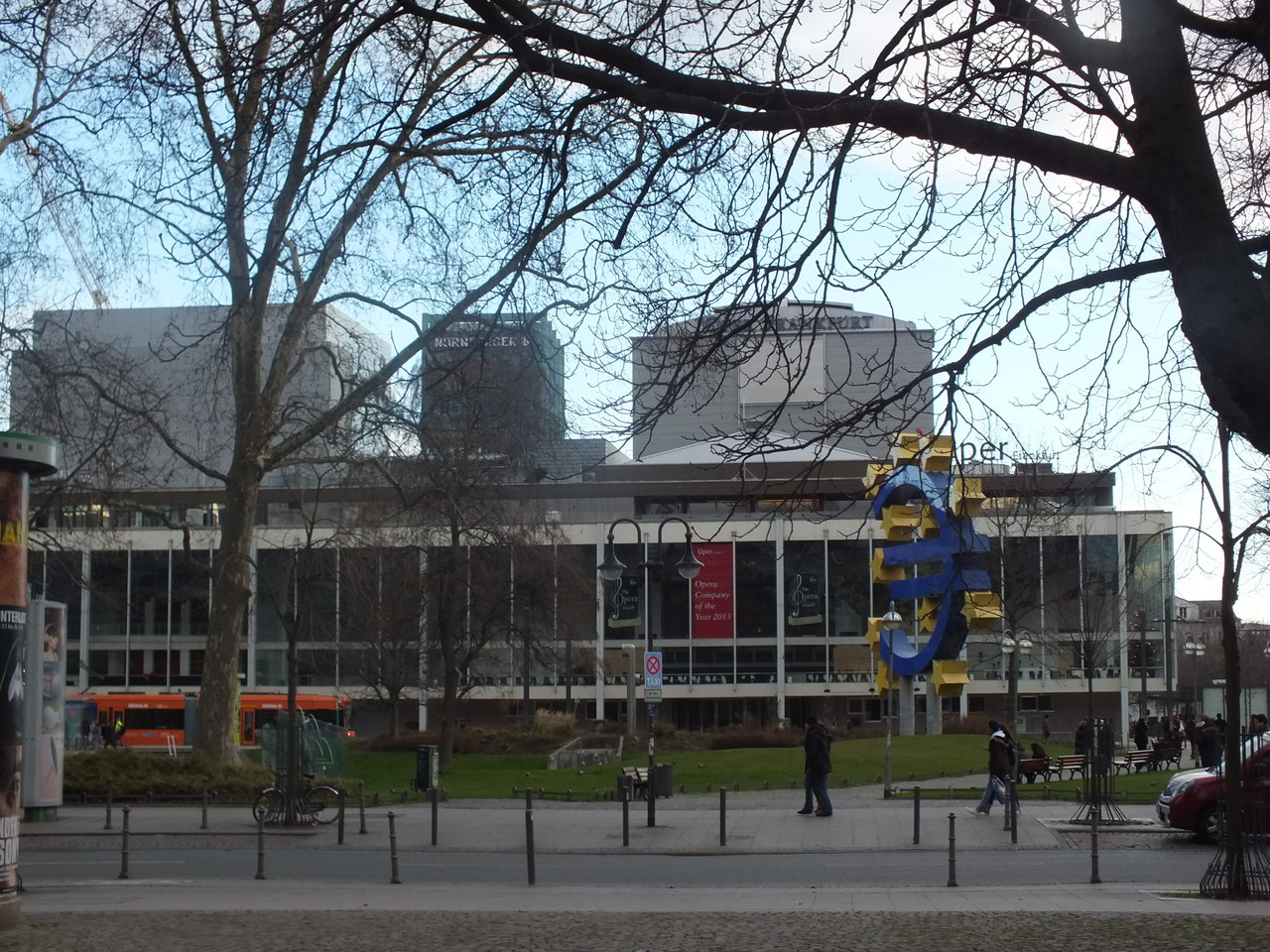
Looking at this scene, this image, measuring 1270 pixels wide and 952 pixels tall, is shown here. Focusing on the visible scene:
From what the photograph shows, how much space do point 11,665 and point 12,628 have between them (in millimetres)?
379

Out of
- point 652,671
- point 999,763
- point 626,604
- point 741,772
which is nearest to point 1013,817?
point 999,763

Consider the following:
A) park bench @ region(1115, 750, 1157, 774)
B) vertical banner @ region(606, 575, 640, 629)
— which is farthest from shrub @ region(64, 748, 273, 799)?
vertical banner @ region(606, 575, 640, 629)

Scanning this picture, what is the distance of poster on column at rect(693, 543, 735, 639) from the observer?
75375mm

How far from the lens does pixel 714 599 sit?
7662cm

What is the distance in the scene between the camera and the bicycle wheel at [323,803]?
82.0 ft

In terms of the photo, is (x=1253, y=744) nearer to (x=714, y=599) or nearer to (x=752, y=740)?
(x=752, y=740)

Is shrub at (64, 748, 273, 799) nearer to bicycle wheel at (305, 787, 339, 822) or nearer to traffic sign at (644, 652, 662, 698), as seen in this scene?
bicycle wheel at (305, 787, 339, 822)

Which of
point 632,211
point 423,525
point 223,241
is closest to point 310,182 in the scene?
point 223,241

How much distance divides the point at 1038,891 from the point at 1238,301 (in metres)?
10.7

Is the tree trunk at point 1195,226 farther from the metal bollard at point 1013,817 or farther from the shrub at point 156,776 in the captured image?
the shrub at point 156,776

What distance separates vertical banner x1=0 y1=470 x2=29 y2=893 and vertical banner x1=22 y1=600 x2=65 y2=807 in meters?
11.4

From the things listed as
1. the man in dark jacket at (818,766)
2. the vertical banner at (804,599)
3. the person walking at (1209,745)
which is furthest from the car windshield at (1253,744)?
the vertical banner at (804,599)

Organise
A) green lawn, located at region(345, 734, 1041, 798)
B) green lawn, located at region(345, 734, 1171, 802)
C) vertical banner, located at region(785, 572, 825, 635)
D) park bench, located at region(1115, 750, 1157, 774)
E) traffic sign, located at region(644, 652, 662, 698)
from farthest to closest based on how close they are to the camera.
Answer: vertical banner, located at region(785, 572, 825, 635), park bench, located at region(1115, 750, 1157, 774), green lawn, located at region(345, 734, 1041, 798), green lawn, located at region(345, 734, 1171, 802), traffic sign, located at region(644, 652, 662, 698)

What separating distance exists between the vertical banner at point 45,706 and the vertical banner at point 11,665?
1142 cm
